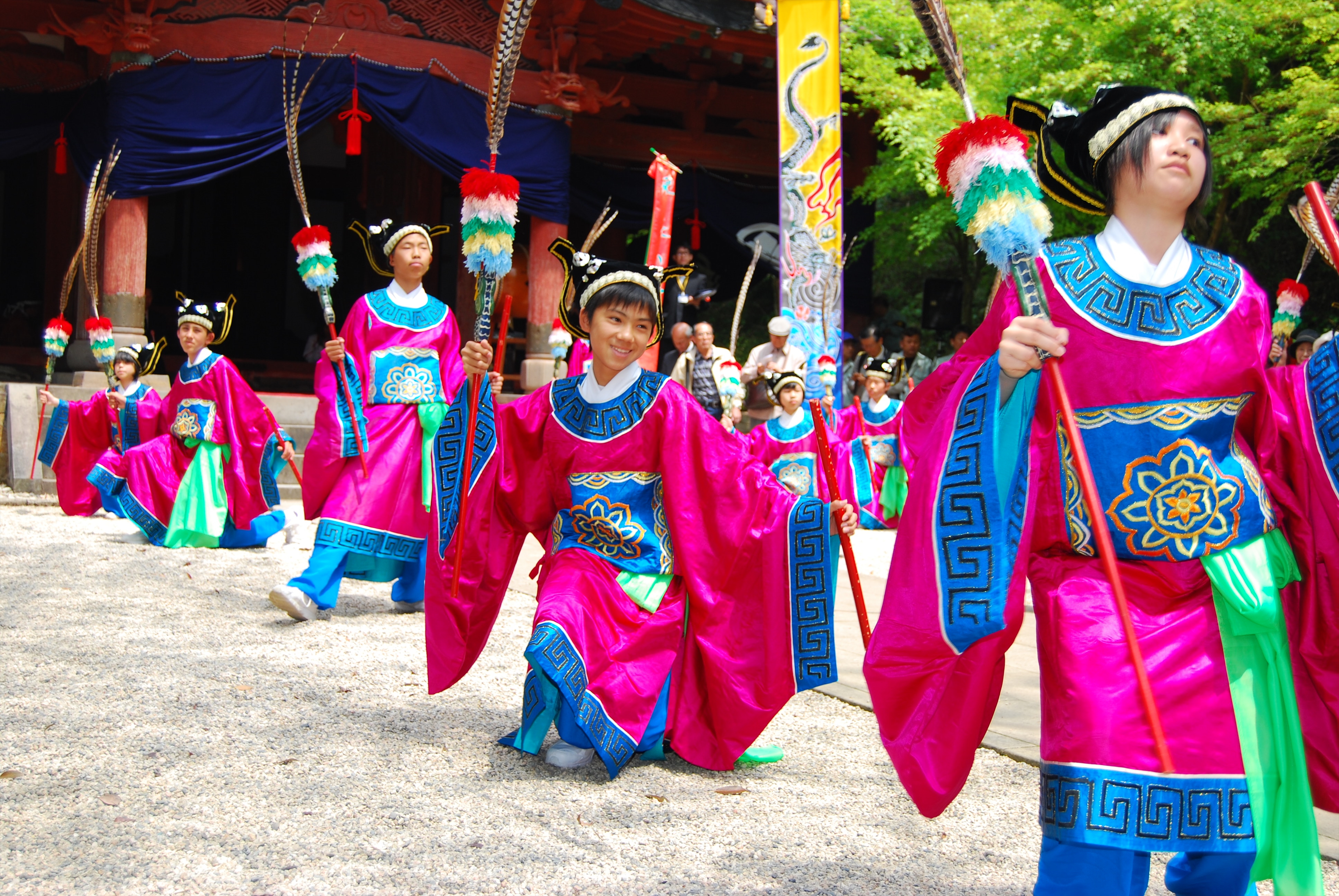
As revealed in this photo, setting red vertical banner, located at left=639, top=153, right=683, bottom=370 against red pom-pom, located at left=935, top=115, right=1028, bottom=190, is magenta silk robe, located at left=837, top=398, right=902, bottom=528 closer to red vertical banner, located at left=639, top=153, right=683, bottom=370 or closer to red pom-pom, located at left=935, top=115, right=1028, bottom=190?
red vertical banner, located at left=639, top=153, right=683, bottom=370

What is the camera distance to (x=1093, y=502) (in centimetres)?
189

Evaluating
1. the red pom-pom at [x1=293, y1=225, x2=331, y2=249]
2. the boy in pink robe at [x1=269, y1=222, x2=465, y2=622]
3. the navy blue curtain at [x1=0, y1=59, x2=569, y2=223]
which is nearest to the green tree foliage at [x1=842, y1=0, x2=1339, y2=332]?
the navy blue curtain at [x1=0, y1=59, x2=569, y2=223]

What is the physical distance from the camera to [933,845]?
2.78m

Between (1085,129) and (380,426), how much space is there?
3842mm

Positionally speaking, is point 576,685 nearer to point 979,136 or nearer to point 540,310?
point 979,136

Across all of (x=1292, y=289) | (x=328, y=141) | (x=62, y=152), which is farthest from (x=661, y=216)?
(x=328, y=141)

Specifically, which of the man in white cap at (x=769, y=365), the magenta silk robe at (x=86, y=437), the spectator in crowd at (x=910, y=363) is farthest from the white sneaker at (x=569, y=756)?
the spectator in crowd at (x=910, y=363)

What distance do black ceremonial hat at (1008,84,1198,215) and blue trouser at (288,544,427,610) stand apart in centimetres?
314

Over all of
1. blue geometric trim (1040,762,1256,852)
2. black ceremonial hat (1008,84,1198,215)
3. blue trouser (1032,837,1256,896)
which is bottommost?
blue trouser (1032,837,1256,896)

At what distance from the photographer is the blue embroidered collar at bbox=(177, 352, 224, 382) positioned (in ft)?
25.1

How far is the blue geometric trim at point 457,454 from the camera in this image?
3.48 metres

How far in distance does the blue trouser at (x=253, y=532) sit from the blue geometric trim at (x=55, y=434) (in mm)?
2469

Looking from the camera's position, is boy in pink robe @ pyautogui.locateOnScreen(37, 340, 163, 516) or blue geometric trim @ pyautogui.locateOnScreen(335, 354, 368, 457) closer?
blue geometric trim @ pyautogui.locateOnScreen(335, 354, 368, 457)

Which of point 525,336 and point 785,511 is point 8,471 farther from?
point 785,511
